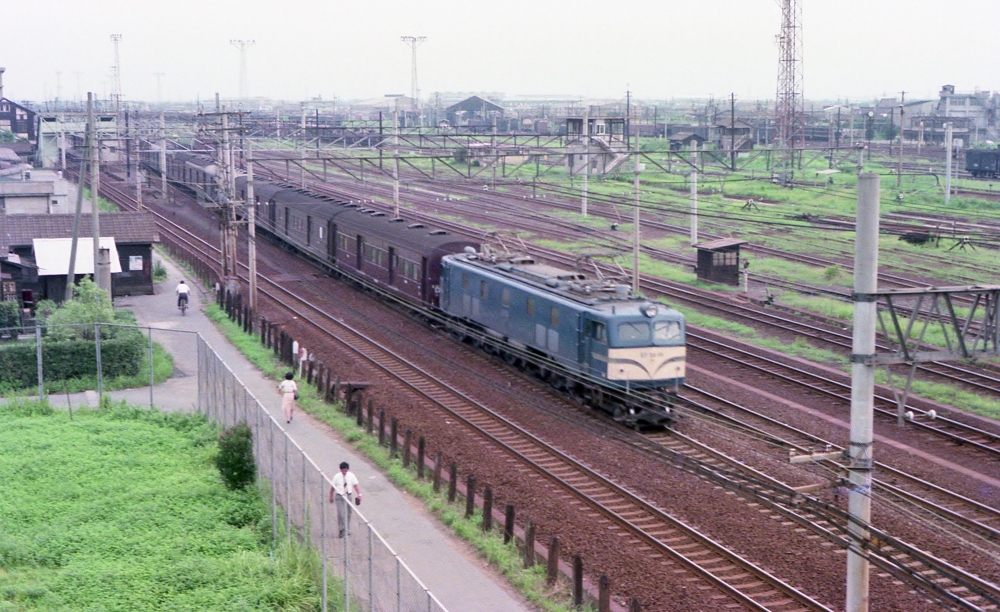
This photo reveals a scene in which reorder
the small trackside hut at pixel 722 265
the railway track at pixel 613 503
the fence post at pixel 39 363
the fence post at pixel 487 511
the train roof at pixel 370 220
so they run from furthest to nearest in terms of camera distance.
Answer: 1. the small trackside hut at pixel 722 265
2. the train roof at pixel 370 220
3. the fence post at pixel 39 363
4. the fence post at pixel 487 511
5. the railway track at pixel 613 503

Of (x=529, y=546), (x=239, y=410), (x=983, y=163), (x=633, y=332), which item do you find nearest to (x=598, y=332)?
(x=633, y=332)

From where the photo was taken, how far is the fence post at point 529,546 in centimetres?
1515

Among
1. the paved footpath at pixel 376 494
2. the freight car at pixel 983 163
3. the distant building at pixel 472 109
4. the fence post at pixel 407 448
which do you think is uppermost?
the distant building at pixel 472 109

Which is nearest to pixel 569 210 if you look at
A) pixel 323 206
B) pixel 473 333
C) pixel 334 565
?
pixel 323 206

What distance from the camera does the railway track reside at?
1420 cm

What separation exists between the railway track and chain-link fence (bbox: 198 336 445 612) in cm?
407

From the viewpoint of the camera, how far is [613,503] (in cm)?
1772

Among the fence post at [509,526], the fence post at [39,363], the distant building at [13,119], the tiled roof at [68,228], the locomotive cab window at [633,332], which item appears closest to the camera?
the fence post at [509,526]

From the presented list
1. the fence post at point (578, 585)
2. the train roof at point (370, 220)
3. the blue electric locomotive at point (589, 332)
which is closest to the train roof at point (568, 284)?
the blue electric locomotive at point (589, 332)

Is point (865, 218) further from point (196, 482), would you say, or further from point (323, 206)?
point (323, 206)

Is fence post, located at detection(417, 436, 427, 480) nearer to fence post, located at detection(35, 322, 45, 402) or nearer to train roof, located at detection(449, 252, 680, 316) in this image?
train roof, located at detection(449, 252, 680, 316)

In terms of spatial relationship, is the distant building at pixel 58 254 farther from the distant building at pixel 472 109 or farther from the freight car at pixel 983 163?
the distant building at pixel 472 109

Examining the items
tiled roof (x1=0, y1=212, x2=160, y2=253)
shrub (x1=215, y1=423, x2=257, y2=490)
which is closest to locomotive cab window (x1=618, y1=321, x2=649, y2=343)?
shrub (x1=215, y1=423, x2=257, y2=490)

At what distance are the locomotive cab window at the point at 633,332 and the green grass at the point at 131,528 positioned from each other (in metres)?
8.04
